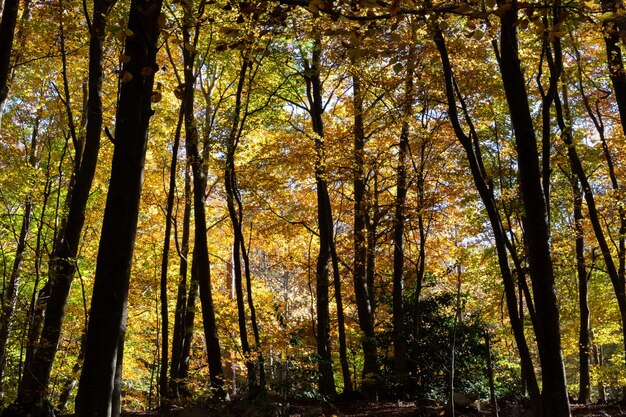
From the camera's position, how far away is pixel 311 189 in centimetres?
1450

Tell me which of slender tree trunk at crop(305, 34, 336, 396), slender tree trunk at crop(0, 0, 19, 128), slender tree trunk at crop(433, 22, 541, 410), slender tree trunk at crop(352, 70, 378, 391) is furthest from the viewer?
slender tree trunk at crop(352, 70, 378, 391)

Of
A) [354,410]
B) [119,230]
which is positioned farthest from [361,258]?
[119,230]

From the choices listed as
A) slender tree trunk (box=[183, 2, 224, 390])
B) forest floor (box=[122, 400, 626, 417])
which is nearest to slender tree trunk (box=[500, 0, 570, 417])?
forest floor (box=[122, 400, 626, 417])

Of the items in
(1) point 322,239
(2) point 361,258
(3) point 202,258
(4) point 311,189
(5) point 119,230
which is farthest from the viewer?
(4) point 311,189

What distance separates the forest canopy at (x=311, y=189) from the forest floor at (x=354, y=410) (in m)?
0.32

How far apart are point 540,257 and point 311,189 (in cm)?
963

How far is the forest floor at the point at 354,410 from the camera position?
7.09 m

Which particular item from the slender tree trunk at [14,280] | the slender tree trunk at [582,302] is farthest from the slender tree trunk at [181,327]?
the slender tree trunk at [582,302]

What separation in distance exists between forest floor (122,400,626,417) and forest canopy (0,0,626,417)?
1.04 feet

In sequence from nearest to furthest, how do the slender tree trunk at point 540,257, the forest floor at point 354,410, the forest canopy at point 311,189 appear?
the slender tree trunk at point 540,257
the forest canopy at point 311,189
the forest floor at point 354,410

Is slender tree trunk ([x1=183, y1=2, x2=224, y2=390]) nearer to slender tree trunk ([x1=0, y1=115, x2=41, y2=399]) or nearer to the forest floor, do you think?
the forest floor

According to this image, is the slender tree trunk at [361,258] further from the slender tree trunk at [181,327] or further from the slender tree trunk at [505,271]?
the slender tree trunk at [505,271]

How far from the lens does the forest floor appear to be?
7.09 m

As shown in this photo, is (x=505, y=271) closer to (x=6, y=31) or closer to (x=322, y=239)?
(x=322, y=239)
